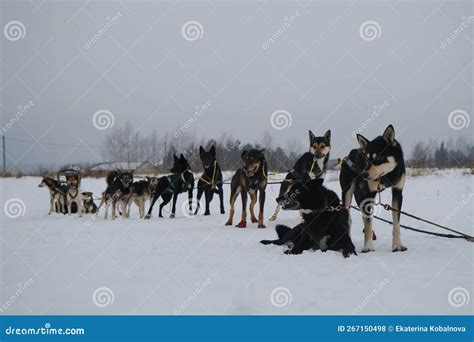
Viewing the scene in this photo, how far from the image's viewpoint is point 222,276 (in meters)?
3.55

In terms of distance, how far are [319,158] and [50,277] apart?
16.4 ft

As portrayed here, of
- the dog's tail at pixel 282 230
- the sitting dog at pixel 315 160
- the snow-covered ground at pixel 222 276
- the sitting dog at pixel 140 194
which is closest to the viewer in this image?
the snow-covered ground at pixel 222 276

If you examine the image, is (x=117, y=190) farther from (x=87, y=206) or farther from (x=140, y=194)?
(x=87, y=206)

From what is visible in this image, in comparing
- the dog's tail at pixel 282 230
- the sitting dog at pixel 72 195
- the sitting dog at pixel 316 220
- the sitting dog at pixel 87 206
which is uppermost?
the sitting dog at pixel 316 220

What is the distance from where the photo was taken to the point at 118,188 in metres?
9.21

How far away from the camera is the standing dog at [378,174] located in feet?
13.6

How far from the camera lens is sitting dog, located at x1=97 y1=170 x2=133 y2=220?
906 centimetres

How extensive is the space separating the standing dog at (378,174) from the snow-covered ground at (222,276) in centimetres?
35

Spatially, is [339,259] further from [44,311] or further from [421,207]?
[421,207]

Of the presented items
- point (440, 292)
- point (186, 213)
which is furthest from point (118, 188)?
point (440, 292)

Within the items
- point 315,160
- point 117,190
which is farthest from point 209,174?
point 315,160

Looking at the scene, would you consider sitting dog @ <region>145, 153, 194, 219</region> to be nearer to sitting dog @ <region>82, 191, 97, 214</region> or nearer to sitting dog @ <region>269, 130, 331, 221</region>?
sitting dog @ <region>82, 191, 97, 214</region>

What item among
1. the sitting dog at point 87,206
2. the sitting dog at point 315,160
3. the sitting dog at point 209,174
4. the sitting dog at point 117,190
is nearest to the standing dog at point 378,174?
the sitting dog at point 315,160

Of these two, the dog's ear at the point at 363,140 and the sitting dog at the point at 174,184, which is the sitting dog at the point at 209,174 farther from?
the dog's ear at the point at 363,140
